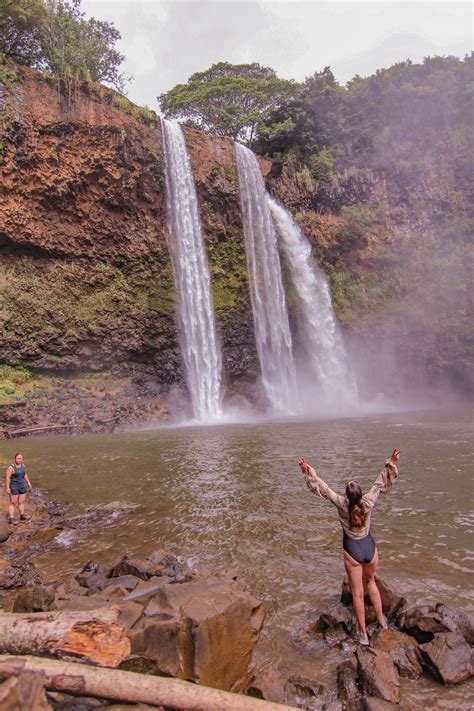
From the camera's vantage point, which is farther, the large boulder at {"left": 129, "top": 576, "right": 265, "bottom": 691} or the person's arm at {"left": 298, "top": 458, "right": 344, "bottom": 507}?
the person's arm at {"left": 298, "top": 458, "right": 344, "bottom": 507}

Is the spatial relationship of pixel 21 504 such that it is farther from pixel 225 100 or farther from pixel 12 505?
pixel 225 100

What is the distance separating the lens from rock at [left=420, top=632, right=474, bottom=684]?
3.26 m

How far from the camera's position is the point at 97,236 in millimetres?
24875

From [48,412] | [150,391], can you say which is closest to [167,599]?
[48,412]

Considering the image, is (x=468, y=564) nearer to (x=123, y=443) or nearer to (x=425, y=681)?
(x=425, y=681)

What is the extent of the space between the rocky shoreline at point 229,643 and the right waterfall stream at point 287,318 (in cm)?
2337

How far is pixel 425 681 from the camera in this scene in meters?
3.30

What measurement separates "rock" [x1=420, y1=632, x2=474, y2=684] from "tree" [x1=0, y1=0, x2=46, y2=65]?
98.3 ft

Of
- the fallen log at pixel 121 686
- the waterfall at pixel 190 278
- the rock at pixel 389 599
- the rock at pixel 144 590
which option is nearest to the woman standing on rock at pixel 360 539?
the rock at pixel 389 599

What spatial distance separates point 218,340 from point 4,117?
16.0 metres

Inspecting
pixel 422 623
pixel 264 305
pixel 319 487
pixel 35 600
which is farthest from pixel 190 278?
pixel 422 623

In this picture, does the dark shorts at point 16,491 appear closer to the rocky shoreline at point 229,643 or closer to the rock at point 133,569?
the rock at point 133,569

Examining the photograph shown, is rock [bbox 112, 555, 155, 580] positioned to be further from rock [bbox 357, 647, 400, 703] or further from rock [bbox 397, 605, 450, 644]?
rock [bbox 397, 605, 450, 644]

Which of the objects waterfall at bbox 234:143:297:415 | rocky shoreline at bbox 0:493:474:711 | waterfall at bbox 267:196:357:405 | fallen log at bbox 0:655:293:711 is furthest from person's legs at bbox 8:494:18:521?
waterfall at bbox 267:196:357:405
